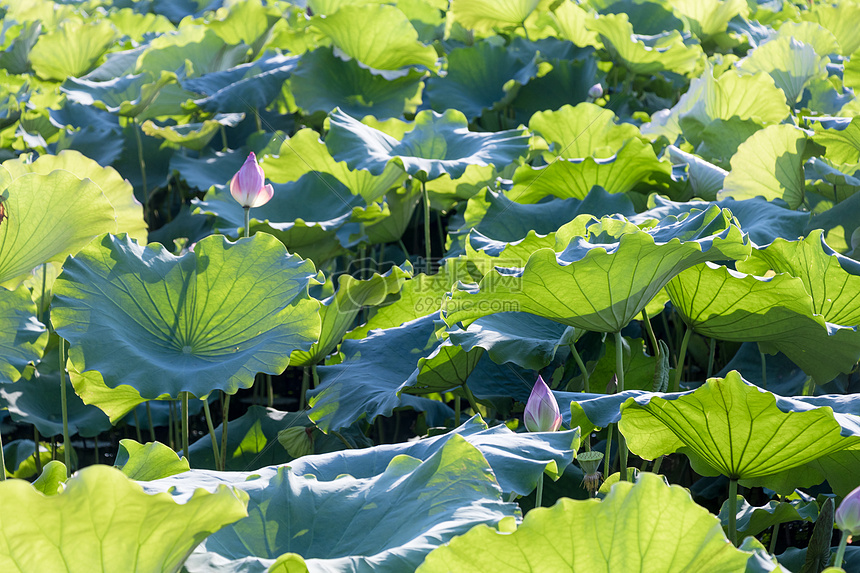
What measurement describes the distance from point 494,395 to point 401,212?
0.81 m

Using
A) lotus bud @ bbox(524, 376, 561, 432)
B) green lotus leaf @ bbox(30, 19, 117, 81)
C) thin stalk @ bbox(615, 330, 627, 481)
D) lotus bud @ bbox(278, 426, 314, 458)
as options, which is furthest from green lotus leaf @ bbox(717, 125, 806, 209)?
green lotus leaf @ bbox(30, 19, 117, 81)

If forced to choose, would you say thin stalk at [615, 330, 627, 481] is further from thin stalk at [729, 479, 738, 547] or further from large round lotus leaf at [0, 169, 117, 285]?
large round lotus leaf at [0, 169, 117, 285]

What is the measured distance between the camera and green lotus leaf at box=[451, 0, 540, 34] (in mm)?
2971

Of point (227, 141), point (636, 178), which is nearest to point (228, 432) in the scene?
point (636, 178)

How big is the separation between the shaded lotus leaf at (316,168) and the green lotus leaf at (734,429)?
3.80 feet

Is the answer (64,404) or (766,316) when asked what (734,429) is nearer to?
(766,316)

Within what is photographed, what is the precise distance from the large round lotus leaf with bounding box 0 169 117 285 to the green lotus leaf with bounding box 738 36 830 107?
2044mm

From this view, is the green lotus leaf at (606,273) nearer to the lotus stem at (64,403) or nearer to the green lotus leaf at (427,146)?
the green lotus leaf at (427,146)

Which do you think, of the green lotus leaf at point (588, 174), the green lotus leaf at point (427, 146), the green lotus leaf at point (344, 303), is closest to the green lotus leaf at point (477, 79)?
the green lotus leaf at point (427, 146)

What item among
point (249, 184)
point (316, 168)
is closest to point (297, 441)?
point (249, 184)

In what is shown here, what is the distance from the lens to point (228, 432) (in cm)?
183

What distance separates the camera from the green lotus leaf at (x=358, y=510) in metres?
0.87

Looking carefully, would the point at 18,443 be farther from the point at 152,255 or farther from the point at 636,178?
the point at 636,178

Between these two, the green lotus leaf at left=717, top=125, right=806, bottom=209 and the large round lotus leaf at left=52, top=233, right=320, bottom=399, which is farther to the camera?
the green lotus leaf at left=717, top=125, right=806, bottom=209
